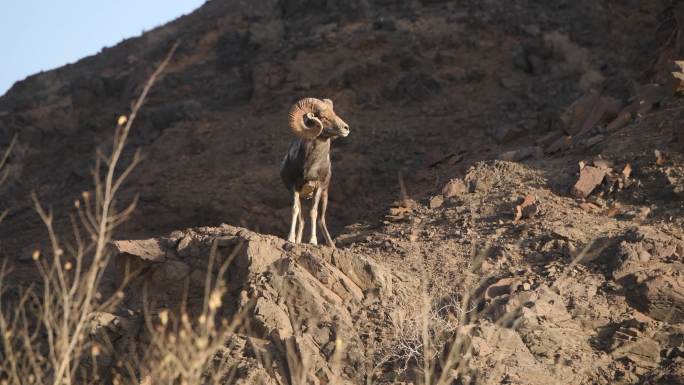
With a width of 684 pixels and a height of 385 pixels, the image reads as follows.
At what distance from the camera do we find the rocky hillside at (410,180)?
12484 millimetres

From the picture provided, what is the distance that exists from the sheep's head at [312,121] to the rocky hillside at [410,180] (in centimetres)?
175

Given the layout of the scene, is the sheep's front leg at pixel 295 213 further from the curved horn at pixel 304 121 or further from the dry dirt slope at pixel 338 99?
the dry dirt slope at pixel 338 99

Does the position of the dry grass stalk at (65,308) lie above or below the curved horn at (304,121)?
below

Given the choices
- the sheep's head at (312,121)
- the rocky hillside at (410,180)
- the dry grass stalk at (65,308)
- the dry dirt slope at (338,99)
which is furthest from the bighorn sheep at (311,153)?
the dry dirt slope at (338,99)

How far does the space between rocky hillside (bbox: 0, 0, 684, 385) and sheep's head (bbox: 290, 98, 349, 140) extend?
68.7 inches

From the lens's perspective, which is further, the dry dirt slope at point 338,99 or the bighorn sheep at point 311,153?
the dry dirt slope at point 338,99

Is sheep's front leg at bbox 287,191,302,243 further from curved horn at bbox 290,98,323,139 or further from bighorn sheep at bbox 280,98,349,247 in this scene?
curved horn at bbox 290,98,323,139

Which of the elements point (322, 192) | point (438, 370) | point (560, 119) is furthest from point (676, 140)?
point (438, 370)

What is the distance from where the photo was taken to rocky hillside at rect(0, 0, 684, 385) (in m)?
12.5

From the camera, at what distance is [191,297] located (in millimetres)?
13297

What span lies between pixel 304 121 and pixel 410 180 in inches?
315

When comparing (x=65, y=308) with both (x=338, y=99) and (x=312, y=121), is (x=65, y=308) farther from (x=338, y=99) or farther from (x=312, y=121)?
(x=338, y=99)

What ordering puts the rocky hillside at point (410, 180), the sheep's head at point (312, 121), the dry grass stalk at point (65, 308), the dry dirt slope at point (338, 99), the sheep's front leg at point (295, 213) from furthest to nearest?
the dry dirt slope at point (338, 99)
the sheep's front leg at point (295, 213)
the sheep's head at point (312, 121)
the rocky hillside at point (410, 180)
the dry grass stalk at point (65, 308)

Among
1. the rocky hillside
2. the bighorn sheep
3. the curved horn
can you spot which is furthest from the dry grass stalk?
the bighorn sheep
